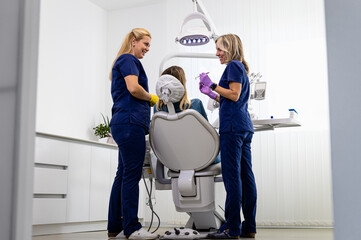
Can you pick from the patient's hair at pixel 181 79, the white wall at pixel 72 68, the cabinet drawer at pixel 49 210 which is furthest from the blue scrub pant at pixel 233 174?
the white wall at pixel 72 68

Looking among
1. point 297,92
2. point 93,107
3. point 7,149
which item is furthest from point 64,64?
point 7,149

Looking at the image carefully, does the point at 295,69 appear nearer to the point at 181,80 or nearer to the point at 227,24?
the point at 227,24

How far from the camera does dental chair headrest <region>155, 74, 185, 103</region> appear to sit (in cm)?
274

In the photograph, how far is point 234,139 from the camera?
8.71 ft

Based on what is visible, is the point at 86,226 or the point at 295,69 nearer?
the point at 86,226

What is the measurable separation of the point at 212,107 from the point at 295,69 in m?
1.43

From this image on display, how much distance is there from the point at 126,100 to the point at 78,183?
139 cm

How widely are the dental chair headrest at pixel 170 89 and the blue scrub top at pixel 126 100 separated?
0.39 ft

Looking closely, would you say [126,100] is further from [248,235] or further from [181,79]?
[248,235]

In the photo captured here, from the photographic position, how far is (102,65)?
5961mm

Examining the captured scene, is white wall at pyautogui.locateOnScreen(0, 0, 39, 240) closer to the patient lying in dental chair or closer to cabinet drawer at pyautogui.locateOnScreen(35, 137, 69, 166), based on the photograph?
the patient lying in dental chair

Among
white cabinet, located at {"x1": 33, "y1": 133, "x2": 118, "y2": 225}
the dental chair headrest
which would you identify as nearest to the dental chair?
the dental chair headrest

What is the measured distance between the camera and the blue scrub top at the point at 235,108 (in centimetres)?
268

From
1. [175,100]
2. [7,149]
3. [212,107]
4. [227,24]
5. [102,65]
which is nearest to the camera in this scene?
[7,149]
